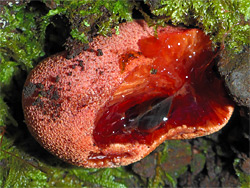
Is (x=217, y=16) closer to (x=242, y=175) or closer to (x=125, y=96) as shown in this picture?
(x=125, y=96)

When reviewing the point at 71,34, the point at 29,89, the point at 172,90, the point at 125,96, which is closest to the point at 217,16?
the point at 172,90

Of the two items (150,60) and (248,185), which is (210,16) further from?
(248,185)

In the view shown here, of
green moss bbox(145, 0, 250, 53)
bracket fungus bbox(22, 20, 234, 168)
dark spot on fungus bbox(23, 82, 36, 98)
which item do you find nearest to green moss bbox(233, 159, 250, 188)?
bracket fungus bbox(22, 20, 234, 168)

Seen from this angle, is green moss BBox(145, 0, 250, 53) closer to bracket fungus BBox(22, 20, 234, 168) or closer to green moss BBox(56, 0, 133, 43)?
bracket fungus BBox(22, 20, 234, 168)

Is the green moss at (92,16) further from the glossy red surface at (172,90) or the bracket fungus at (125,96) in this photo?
the glossy red surface at (172,90)

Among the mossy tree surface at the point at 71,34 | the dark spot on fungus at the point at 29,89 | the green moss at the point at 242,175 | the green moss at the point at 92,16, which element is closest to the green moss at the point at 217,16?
the mossy tree surface at the point at 71,34

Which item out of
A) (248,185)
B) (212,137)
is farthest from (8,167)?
(248,185)
